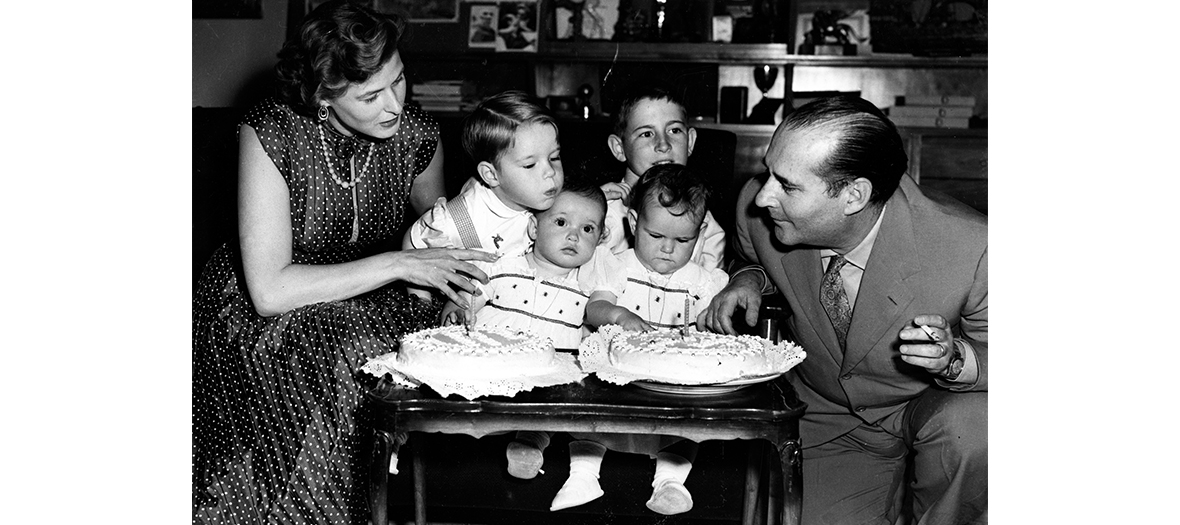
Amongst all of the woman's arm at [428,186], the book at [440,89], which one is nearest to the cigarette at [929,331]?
the woman's arm at [428,186]

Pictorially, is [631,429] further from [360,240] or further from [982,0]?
[982,0]

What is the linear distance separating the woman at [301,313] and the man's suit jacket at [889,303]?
85 centimetres

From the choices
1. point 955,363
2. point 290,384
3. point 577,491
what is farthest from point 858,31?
point 290,384

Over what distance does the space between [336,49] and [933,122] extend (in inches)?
189

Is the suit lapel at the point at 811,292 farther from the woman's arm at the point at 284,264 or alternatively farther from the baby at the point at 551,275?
the woman's arm at the point at 284,264

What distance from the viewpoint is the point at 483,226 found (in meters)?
3.05

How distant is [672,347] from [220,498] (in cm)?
130

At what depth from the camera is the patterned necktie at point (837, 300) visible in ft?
8.93

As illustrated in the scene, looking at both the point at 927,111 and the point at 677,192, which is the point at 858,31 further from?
the point at 677,192

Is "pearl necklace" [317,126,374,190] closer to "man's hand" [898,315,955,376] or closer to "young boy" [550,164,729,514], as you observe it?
"young boy" [550,164,729,514]

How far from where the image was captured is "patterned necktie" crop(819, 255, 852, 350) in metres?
2.72
